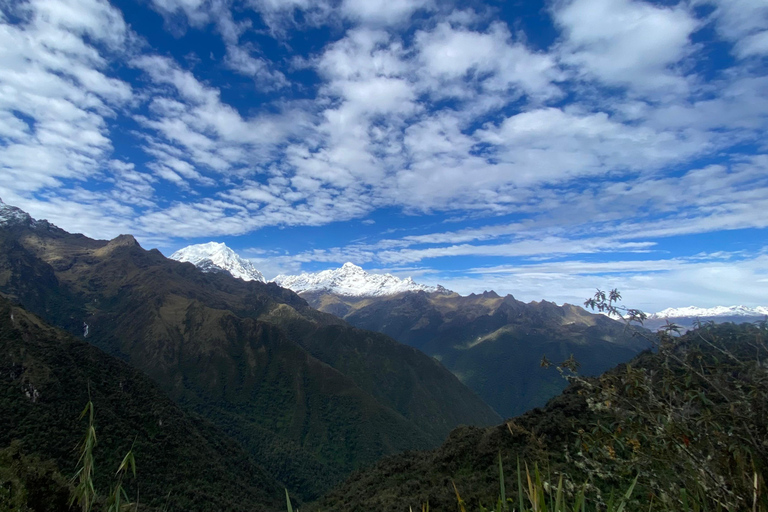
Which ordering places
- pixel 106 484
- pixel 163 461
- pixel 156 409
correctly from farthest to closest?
pixel 156 409 < pixel 163 461 < pixel 106 484

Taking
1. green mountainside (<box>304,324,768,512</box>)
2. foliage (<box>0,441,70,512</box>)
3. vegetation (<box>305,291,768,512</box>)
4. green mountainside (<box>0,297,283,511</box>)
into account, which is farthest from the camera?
green mountainside (<box>0,297,283,511</box>)

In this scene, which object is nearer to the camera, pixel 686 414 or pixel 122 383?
pixel 686 414

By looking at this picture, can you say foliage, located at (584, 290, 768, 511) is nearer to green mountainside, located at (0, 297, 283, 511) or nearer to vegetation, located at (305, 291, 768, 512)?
vegetation, located at (305, 291, 768, 512)

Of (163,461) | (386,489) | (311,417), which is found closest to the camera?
(386,489)

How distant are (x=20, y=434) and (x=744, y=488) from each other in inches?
3689

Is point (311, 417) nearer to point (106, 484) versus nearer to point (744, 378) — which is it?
point (106, 484)

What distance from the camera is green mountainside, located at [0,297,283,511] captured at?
68.7m

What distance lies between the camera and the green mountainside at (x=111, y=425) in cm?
6869

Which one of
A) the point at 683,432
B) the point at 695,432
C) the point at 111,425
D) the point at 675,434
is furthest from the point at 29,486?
the point at 111,425

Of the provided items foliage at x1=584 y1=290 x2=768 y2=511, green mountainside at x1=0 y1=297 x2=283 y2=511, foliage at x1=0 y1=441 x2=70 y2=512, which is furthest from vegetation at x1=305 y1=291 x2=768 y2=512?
green mountainside at x1=0 y1=297 x2=283 y2=511

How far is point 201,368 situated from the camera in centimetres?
19100

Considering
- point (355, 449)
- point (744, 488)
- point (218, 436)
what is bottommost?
point (355, 449)

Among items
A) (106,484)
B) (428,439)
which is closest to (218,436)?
(106,484)

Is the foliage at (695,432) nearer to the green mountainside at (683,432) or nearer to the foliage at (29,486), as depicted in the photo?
the green mountainside at (683,432)
